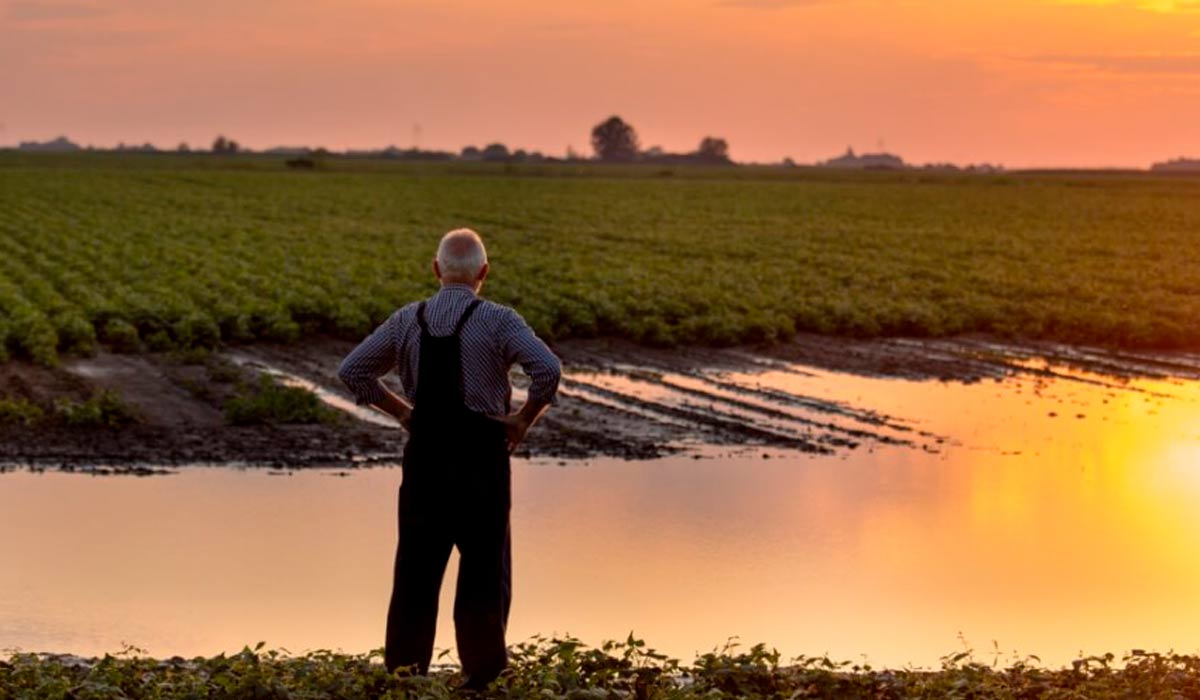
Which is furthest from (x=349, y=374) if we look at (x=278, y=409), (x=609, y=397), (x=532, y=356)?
(x=609, y=397)

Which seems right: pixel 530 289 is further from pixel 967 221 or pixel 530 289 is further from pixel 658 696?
pixel 967 221

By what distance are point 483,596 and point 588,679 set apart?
60cm

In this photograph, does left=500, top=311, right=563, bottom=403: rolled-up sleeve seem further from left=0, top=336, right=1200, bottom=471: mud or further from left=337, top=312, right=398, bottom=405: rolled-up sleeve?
left=0, top=336, right=1200, bottom=471: mud

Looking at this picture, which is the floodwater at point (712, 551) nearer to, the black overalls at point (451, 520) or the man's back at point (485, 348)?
the black overalls at point (451, 520)

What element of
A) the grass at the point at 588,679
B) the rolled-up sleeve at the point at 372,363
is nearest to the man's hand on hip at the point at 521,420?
the rolled-up sleeve at the point at 372,363

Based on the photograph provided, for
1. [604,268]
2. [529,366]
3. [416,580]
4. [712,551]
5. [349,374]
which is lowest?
[712,551]

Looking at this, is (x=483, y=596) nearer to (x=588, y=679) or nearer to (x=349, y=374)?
(x=588, y=679)

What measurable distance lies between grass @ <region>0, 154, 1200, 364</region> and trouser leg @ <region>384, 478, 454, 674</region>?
43.2 feet

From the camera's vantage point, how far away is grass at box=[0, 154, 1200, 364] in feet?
78.6

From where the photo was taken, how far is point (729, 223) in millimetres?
55312

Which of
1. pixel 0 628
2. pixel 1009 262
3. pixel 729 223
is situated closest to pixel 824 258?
pixel 1009 262

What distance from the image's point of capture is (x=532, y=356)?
747 cm

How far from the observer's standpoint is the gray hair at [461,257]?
24.7ft

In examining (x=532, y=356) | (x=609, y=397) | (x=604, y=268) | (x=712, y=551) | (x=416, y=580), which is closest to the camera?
(x=532, y=356)
